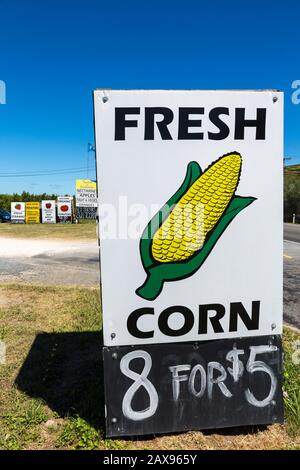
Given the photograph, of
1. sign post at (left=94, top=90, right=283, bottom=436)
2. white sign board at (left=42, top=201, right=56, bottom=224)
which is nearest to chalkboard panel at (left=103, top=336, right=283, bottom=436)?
sign post at (left=94, top=90, right=283, bottom=436)

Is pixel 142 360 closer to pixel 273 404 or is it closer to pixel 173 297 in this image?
pixel 173 297

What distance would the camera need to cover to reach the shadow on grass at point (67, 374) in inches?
116

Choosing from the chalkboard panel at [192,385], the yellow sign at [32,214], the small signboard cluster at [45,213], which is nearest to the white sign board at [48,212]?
the small signboard cluster at [45,213]

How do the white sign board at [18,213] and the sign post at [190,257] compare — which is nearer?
the sign post at [190,257]

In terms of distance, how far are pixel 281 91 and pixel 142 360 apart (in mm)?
1936

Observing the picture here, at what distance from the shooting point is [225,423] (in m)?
2.55

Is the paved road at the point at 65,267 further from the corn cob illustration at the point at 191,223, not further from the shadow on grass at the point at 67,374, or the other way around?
the corn cob illustration at the point at 191,223

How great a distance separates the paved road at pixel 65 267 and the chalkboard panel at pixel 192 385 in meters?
2.59

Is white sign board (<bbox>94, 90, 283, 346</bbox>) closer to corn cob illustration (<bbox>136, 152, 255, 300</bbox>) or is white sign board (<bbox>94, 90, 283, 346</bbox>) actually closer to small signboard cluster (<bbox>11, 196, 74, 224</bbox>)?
corn cob illustration (<bbox>136, 152, 255, 300</bbox>)

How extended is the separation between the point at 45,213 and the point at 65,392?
25999 millimetres

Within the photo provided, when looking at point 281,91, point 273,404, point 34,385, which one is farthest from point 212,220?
point 34,385

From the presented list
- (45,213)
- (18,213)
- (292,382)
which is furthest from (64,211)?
(292,382)

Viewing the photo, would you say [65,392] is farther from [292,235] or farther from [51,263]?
[292,235]

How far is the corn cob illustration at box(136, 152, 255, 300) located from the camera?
2434 millimetres
